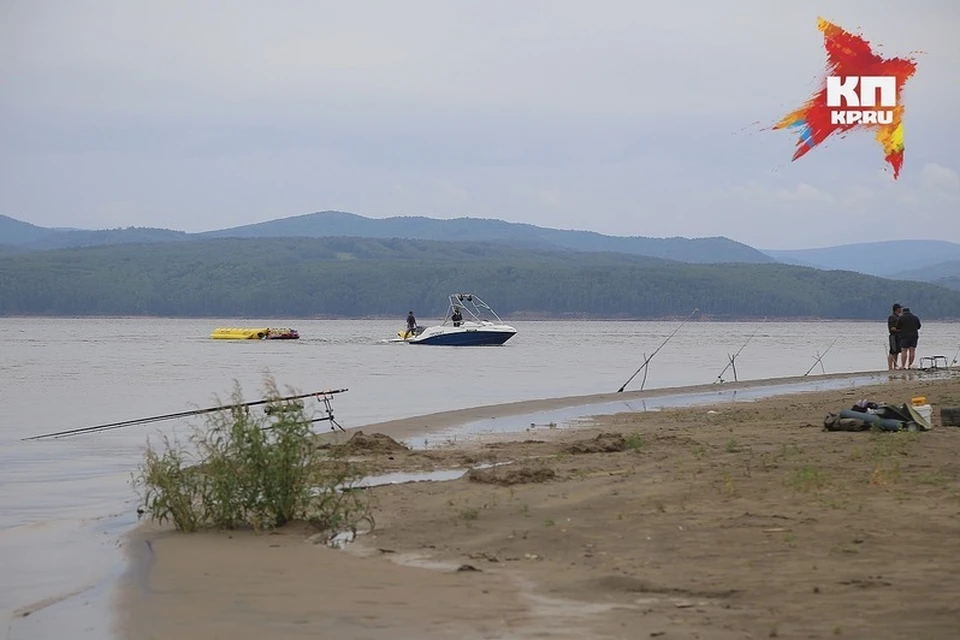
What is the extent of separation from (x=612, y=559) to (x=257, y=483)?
3.45 metres

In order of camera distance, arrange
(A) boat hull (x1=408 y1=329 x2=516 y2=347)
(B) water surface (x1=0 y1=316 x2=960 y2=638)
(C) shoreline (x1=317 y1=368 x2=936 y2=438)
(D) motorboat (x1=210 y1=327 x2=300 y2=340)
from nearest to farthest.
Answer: (B) water surface (x1=0 y1=316 x2=960 y2=638) < (C) shoreline (x1=317 y1=368 x2=936 y2=438) < (A) boat hull (x1=408 y1=329 x2=516 y2=347) < (D) motorboat (x1=210 y1=327 x2=300 y2=340)

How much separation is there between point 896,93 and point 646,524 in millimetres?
11431

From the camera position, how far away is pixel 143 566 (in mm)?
9828

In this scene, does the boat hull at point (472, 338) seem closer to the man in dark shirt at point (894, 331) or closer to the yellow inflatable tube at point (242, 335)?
the yellow inflatable tube at point (242, 335)

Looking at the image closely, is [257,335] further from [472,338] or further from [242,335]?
[472,338]

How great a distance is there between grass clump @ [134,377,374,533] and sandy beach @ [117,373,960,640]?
211 mm

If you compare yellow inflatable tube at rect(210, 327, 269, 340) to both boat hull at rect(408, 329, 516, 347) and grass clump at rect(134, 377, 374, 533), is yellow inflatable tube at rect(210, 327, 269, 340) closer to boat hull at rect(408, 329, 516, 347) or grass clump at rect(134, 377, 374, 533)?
boat hull at rect(408, 329, 516, 347)

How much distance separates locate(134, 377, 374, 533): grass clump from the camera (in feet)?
35.1

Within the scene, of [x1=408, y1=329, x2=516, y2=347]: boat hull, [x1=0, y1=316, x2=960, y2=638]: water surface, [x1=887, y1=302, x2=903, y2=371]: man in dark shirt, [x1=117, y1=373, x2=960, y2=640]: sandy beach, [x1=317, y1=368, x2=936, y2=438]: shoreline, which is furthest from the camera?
[x1=408, y1=329, x2=516, y2=347]: boat hull

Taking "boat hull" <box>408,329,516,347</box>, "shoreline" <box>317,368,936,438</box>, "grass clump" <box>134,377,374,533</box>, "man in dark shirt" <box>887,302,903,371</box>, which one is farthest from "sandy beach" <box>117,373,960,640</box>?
"boat hull" <box>408,329,516,347</box>

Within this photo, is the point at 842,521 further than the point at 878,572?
Yes

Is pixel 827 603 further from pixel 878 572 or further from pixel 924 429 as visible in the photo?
pixel 924 429

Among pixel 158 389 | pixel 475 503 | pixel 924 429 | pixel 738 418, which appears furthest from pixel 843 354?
pixel 475 503

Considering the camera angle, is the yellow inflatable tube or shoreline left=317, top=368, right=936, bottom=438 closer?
shoreline left=317, top=368, right=936, bottom=438
